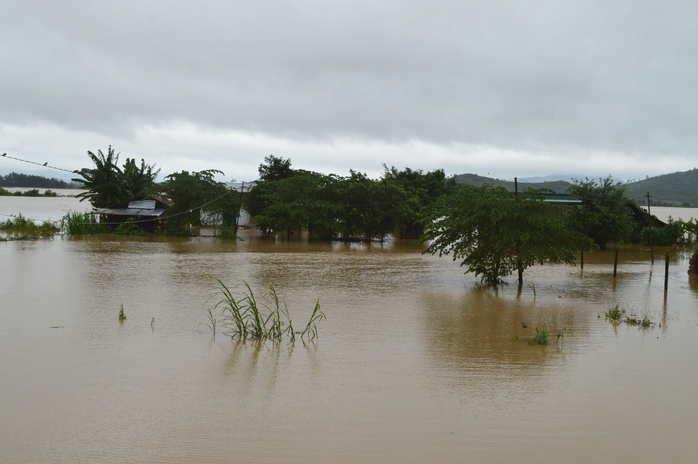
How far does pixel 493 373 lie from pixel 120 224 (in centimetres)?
3095

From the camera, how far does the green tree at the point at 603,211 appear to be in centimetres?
2870

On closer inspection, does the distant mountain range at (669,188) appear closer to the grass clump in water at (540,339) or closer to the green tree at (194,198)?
the green tree at (194,198)

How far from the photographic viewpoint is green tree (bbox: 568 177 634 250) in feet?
94.2

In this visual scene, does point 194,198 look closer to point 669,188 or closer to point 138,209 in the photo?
point 138,209

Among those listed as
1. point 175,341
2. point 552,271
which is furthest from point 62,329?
point 552,271

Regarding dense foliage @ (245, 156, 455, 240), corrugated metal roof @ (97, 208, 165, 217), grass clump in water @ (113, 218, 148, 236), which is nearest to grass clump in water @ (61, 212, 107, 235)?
corrugated metal roof @ (97, 208, 165, 217)

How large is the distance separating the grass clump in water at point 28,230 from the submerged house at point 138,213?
3.13 m

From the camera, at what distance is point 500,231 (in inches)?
602

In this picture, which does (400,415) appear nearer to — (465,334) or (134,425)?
(134,425)

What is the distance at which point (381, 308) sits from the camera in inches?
510

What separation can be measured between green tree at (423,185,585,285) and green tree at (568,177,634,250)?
1336 cm

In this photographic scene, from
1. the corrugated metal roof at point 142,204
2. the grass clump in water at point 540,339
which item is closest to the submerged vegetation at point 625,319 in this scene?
the grass clump in water at point 540,339

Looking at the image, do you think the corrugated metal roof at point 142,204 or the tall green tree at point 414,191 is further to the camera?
the corrugated metal roof at point 142,204

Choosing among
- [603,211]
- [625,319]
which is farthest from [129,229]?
[625,319]
